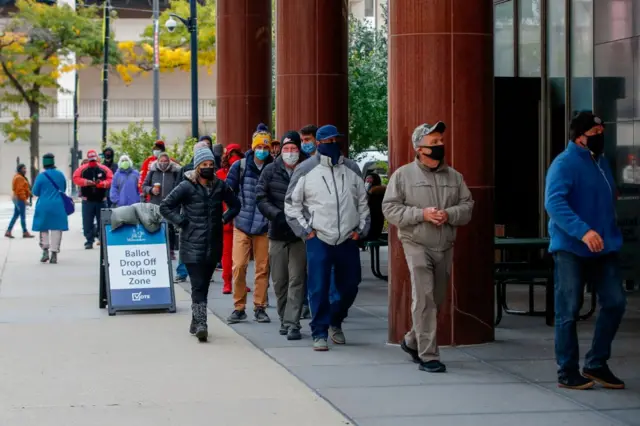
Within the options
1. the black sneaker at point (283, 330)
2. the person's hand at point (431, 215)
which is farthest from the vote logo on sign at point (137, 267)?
the person's hand at point (431, 215)

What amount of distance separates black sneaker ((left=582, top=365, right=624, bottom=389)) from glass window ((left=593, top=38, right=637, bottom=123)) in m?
7.25

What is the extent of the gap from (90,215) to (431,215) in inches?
618

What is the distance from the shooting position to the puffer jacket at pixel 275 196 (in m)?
12.4

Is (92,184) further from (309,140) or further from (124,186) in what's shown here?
(309,140)

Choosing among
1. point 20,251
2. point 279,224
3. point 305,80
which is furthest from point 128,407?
point 20,251

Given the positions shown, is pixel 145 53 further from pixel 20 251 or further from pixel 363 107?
pixel 20 251

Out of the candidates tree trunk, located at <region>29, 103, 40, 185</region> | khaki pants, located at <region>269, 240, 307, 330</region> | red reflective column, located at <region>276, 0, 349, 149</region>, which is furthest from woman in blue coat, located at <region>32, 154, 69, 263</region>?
tree trunk, located at <region>29, 103, 40, 185</region>

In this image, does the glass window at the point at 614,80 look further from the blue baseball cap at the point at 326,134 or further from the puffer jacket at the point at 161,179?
the puffer jacket at the point at 161,179

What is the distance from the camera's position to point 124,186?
23094mm

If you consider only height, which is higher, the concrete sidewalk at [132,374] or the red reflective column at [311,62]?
the red reflective column at [311,62]

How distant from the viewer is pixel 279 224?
12453mm

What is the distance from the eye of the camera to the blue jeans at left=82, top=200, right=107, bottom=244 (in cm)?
2459

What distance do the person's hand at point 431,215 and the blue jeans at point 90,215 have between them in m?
15.2

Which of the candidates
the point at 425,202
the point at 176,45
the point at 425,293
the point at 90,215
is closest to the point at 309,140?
the point at 425,202
